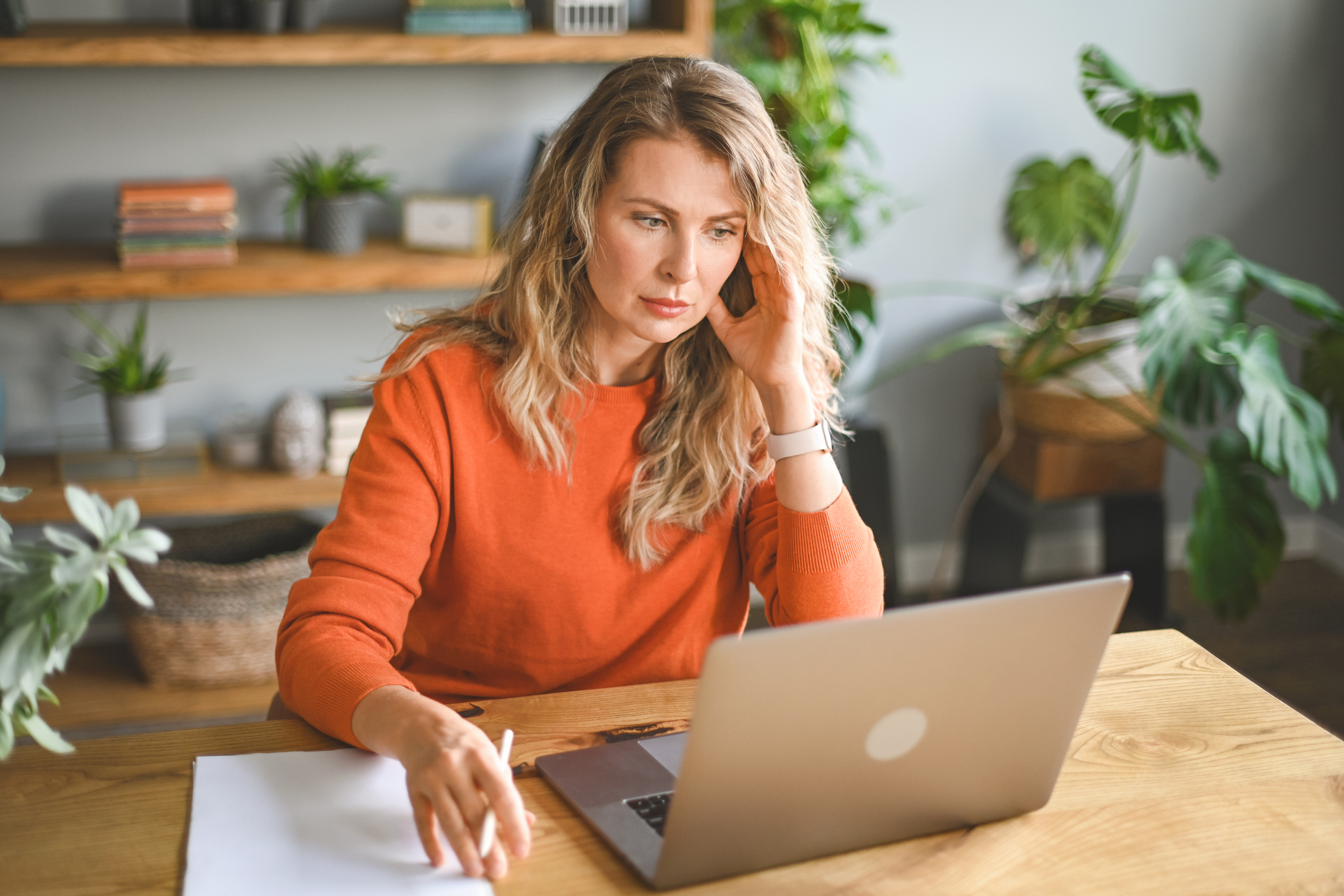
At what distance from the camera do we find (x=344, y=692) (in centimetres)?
103

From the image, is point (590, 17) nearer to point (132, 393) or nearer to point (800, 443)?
point (132, 393)

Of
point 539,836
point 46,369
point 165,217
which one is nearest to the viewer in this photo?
point 539,836

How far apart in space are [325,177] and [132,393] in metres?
0.60

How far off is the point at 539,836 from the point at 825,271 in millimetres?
756

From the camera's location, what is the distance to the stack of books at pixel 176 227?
2377 mm

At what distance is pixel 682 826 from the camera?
33.0 inches

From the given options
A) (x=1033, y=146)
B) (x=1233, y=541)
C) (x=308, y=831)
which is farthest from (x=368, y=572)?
(x=1033, y=146)

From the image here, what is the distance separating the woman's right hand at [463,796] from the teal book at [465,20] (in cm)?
179

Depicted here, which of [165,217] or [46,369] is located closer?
[165,217]

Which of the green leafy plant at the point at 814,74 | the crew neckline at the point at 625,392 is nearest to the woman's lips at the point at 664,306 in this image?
the crew neckline at the point at 625,392

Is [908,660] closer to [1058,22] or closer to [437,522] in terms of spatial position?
[437,522]

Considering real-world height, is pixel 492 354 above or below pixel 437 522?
above

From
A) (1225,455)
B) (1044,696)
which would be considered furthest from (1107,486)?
(1044,696)

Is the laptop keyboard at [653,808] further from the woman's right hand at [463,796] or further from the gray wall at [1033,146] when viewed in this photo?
the gray wall at [1033,146]
